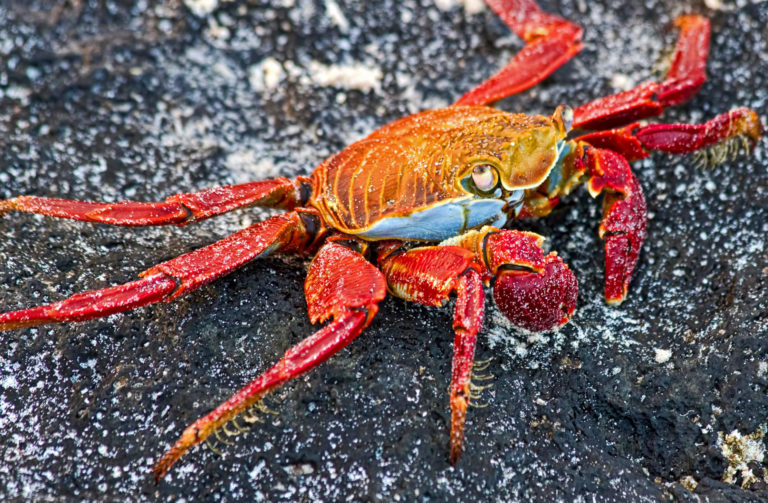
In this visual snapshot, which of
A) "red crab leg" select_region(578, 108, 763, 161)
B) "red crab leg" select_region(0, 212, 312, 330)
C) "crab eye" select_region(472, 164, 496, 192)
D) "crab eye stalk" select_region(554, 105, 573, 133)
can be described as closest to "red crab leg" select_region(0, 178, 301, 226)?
"red crab leg" select_region(0, 212, 312, 330)

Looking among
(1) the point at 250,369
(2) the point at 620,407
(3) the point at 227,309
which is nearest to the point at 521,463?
(2) the point at 620,407

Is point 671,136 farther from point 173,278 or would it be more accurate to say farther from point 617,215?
point 173,278

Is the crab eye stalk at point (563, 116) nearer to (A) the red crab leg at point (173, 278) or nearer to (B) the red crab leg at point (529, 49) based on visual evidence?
(B) the red crab leg at point (529, 49)

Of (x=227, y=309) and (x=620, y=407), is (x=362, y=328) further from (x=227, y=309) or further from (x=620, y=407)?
(x=620, y=407)

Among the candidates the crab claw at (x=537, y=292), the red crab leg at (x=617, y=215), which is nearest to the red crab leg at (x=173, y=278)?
the crab claw at (x=537, y=292)

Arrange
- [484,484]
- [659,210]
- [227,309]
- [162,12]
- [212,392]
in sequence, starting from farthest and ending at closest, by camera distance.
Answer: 1. [162,12]
2. [659,210]
3. [227,309]
4. [212,392]
5. [484,484]
